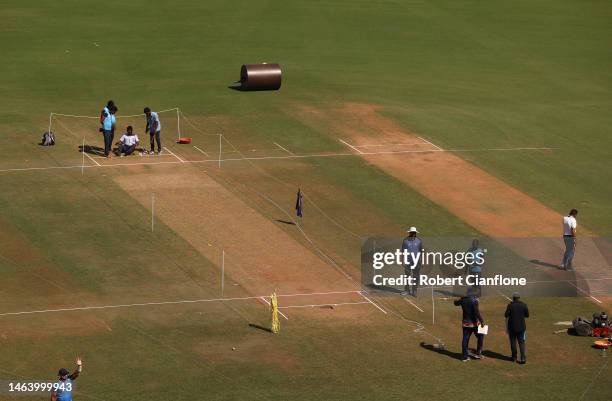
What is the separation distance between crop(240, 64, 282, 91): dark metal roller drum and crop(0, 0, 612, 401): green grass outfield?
2.60 feet

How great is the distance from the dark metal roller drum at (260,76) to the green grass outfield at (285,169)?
2.60ft

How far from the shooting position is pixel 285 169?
53.4 meters

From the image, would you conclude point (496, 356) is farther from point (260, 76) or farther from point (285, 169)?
point (260, 76)

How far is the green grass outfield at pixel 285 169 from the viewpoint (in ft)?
117

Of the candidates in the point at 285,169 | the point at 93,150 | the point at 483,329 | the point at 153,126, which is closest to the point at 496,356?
the point at 483,329

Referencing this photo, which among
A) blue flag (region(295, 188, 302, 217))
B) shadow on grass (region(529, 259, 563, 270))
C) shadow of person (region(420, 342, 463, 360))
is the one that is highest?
blue flag (region(295, 188, 302, 217))

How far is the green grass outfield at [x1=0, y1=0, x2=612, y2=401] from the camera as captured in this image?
3566 cm

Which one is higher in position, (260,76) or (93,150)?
(260,76)

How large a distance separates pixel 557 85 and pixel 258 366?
37.5m

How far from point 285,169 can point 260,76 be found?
11.4 m

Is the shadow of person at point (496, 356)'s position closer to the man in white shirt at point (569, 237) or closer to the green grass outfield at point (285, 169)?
the green grass outfield at point (285, 169)

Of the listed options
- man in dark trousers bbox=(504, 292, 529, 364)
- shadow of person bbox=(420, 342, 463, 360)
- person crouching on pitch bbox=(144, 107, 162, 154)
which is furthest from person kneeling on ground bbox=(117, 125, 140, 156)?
man in dark trousers bbox=(504, 292, 529, 364)

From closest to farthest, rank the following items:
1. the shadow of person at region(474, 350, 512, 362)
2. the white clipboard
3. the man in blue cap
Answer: the white clipboard → the shadow of person at region(474, 350, 512, 362) → the man in blue cap

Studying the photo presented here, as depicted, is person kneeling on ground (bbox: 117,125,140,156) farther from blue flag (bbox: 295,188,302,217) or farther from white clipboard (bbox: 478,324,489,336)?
white clipboard (bbox: 478,324,489,336)
